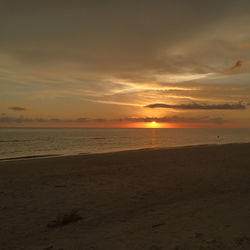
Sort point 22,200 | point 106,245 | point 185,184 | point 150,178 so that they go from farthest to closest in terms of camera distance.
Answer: point 150,178, point 185,184, point 22,200, point 106,245

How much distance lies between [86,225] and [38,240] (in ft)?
4.72

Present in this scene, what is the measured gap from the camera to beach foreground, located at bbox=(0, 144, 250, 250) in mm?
5508

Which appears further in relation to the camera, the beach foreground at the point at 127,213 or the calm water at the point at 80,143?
the calm water at the point at 80,143

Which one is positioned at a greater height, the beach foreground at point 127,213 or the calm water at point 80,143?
the beach foreground at point 127,213

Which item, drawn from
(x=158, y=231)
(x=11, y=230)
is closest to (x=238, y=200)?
(x=158, y=231)

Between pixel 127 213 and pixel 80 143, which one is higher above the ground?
pixel 127 213

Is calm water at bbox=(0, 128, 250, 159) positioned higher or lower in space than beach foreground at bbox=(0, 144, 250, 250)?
lower

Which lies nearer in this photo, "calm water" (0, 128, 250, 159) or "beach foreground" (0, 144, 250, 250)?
"beach foreground" (0, 144, 250, 250)

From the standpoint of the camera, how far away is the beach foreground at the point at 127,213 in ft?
18.1

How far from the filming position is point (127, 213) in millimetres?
7680

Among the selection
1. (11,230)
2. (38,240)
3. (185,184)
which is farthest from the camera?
(185,184)

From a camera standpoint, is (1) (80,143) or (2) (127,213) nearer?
(2) (127,213)

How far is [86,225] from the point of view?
6734mm

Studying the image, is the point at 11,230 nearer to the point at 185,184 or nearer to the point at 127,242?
the point at 127,242
